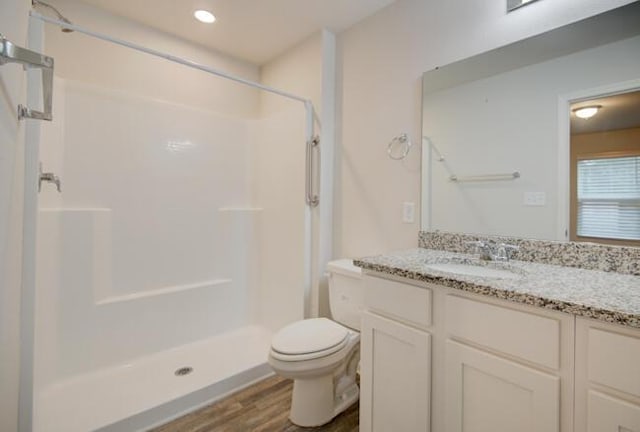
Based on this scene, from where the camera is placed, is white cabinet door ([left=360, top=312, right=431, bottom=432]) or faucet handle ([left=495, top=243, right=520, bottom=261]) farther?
faucet handle ([left=495, top=243, right=520, bottom=261])

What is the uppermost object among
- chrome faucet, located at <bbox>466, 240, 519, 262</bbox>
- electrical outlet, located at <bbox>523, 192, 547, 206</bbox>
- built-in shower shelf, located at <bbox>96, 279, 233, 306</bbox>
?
electrical outlet, located at <bbox>523, 192, 547, 206</bbox>

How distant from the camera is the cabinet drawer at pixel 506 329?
0.86 metres

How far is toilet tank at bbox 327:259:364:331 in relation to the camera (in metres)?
1.82

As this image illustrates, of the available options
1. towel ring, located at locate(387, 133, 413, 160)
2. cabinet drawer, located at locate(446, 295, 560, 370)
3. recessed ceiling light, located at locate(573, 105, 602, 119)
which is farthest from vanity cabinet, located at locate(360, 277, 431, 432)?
recessed ceiling light, located at locate(573, 105, 602, 119)

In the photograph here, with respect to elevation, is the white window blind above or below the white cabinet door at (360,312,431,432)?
above

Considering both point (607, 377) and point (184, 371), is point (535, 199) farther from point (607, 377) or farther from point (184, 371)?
point (184, 371)

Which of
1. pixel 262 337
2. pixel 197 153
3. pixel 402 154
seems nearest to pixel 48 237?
pixel 197 153

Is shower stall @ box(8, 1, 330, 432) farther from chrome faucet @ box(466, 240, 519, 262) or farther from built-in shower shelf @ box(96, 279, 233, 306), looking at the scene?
chrome faucet @ box(466, 240, 519, 262)

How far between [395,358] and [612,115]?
1.28 meters

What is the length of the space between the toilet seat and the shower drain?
0.80m

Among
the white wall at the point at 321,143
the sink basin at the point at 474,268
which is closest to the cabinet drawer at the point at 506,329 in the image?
the sink basin at the point at 474,268

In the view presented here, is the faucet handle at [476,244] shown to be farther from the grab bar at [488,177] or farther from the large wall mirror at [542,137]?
the grab bar at [488,177]

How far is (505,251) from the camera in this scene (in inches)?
55.3

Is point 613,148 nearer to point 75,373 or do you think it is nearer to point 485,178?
point 485,178
